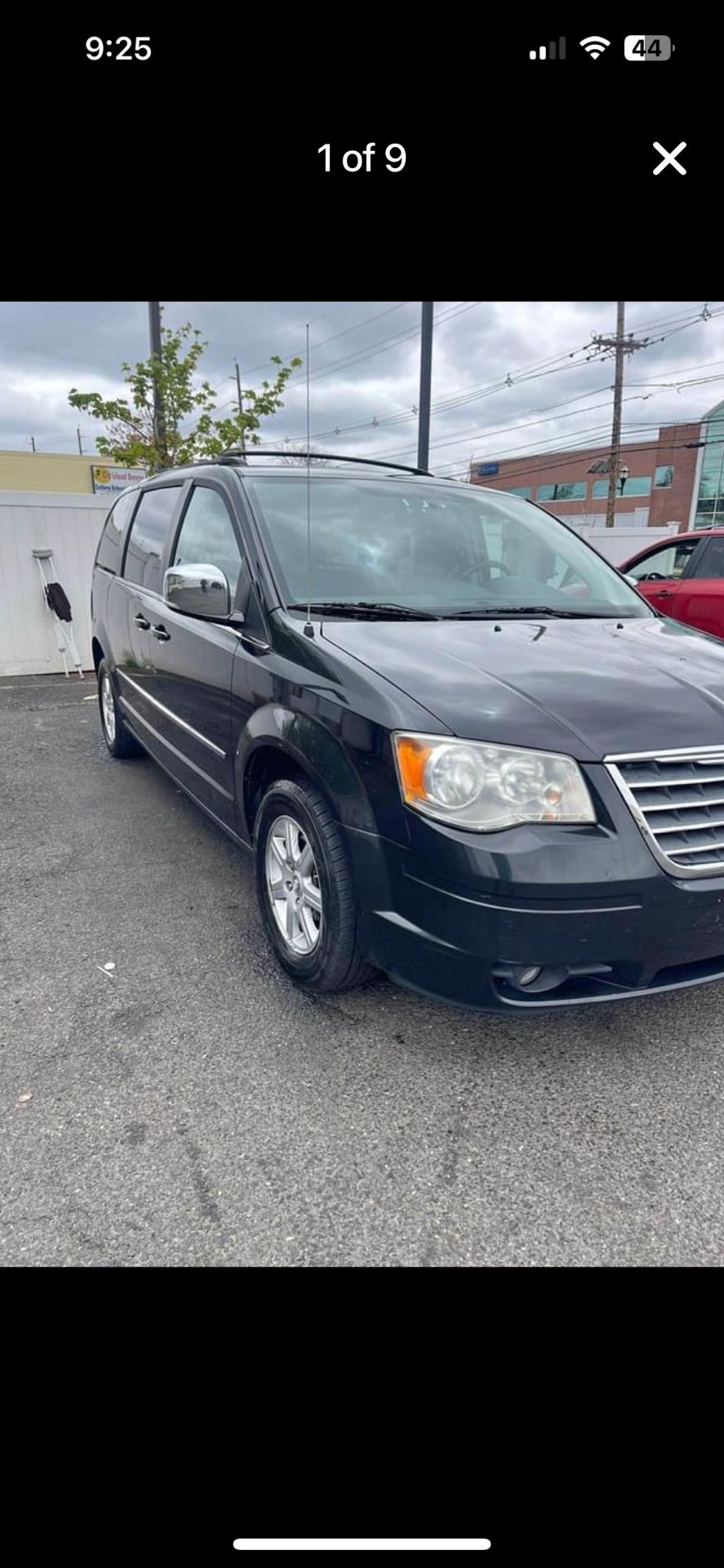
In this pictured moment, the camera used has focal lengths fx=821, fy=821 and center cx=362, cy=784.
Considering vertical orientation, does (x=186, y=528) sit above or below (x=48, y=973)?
above

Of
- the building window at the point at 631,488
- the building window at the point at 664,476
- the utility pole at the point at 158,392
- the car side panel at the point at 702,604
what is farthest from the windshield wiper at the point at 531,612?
the building window at the point at 631,488

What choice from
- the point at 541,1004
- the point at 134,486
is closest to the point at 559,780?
the point at 541,1004

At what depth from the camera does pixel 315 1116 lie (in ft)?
7.43

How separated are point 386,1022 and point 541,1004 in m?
0.71

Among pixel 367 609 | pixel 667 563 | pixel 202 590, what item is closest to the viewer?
pixel 367 609

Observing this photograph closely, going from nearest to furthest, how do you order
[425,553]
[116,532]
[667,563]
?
[425,553]
[116,532]
[667,563]

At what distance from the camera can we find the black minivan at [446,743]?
2.08 meters

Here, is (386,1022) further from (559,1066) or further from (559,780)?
(559,780)

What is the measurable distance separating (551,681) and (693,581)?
5.57 meters

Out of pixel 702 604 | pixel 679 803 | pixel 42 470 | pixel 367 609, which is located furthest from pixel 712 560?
pixel 42 470

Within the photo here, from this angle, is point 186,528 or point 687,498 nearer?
point 186,528

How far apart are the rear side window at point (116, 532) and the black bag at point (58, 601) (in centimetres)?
342
